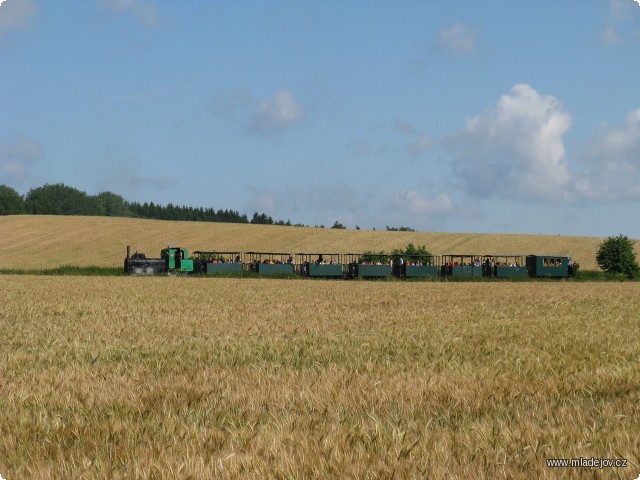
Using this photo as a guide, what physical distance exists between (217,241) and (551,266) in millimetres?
51681

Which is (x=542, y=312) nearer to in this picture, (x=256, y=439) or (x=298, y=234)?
(x=256, y=439)

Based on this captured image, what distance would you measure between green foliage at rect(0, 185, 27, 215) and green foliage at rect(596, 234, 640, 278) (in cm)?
13664

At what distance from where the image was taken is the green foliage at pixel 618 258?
78.1 meters

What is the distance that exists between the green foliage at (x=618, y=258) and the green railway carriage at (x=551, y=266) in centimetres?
1095

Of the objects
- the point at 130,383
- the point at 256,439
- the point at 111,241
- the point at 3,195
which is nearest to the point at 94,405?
the point at 130,383

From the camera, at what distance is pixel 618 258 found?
78.4 m

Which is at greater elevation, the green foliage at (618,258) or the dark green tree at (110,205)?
the dark green tree at (110,205)

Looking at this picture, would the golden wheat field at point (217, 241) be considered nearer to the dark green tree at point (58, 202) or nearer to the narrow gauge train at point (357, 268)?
the narrow gauge train at point (357, 268)

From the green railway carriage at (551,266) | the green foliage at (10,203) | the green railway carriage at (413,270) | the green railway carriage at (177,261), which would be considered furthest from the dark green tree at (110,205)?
the green railway carriage at (551,266)

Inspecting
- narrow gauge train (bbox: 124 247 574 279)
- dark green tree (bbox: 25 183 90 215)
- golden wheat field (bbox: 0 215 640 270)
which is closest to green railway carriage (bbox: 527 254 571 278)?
narrow gauge train (bbox: 124 247 574 279)

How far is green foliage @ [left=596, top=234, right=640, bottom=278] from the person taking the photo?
7806 cm

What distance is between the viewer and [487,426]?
6.27 m

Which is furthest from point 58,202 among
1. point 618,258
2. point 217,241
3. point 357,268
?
point 618,258

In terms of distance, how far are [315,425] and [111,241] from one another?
342 ft
